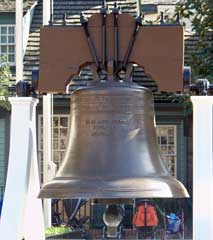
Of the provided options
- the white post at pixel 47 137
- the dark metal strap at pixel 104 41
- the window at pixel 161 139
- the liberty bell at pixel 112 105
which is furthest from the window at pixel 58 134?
the dark metal strap at pixel 104 41

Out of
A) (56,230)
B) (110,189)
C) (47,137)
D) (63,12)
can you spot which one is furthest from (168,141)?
(110,189)

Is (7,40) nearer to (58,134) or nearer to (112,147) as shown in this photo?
(58,134)

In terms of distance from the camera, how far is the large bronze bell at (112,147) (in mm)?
5301

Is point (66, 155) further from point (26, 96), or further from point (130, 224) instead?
point (130, 224)

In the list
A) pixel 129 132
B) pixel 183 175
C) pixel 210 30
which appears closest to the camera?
pixel 129 132

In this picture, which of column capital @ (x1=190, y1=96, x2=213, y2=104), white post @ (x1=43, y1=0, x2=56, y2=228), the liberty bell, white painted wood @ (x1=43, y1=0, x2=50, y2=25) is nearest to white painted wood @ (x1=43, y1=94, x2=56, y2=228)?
white post @ (x1=43, y1=0, x2=56, y2=228)

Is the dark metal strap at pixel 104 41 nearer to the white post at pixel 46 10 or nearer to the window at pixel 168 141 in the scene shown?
the white post at pixel 46 10

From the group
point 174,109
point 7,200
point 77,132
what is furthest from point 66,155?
point 174,109

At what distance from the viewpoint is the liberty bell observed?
5449 millimetres

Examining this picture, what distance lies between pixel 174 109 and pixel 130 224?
130 inches

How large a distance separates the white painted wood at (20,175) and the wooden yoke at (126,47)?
1.17 ft

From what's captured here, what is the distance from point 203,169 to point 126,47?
41.4 inches

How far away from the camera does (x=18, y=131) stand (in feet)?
19.3

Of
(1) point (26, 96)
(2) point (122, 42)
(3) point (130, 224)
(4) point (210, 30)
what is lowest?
(3) point (130, 224)
